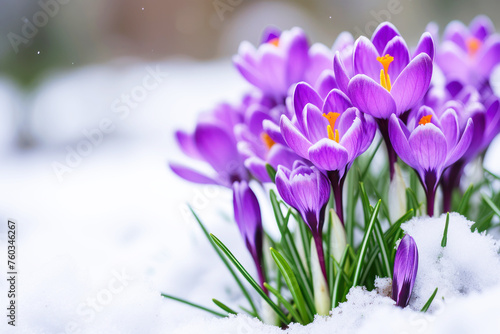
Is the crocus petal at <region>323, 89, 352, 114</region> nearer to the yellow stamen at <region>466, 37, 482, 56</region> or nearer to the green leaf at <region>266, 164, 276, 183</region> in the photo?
the green leaf at <region>266, 164, 276, 183</region>

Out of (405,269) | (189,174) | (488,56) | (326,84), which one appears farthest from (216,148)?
(488,56)

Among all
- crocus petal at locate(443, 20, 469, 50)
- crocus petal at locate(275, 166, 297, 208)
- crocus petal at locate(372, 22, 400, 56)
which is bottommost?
crocus petal at locate(275, 166, 297, 208)

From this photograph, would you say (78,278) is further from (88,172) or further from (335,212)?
(88,172)

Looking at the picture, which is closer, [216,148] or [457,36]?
[216,148]

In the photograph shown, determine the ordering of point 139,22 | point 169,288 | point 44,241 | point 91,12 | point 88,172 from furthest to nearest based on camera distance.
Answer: point 139,22 < point 91,12 < point 88,172 < point 44,241 < point 169,288

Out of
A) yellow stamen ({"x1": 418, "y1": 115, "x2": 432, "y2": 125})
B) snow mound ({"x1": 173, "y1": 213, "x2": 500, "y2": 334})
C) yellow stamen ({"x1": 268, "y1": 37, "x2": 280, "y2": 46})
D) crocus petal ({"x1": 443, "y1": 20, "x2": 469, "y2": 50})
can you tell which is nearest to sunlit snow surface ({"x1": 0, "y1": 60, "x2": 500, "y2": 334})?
snow mound ({"x1": 173, "y1": 213, "x2": 500, "y2": 334})

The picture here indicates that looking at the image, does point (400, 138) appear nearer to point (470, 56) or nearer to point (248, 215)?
point (248, 215)

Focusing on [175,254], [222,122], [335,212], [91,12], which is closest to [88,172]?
[175,254]
